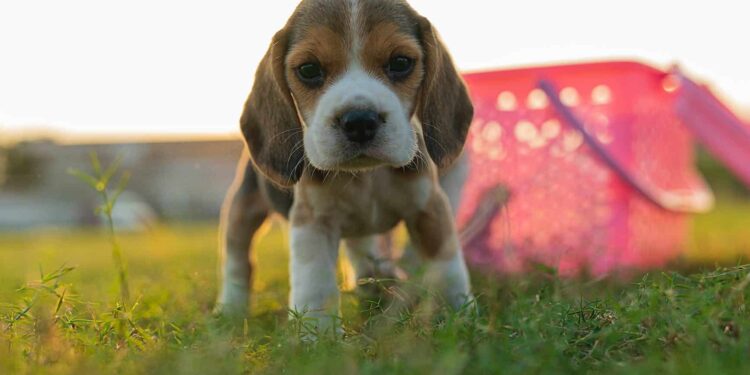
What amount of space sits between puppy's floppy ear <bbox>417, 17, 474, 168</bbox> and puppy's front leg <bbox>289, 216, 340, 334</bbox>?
1.81ft

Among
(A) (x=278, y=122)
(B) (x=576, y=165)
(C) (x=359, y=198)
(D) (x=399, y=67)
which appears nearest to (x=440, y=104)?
(D) (x=399, y=67)

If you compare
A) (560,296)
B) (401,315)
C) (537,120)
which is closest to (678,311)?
(560,296)

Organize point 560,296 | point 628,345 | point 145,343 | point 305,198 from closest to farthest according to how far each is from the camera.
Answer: point 628,345 < point 145,343 < point 560,296 < point 305,198

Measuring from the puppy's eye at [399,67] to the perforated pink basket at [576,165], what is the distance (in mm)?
1908

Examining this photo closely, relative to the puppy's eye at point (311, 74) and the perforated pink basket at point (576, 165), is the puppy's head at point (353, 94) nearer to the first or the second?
the puppy's eye at point (311, 74)

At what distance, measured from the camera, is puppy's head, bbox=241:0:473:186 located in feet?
8.53

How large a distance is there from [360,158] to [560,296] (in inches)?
32.8

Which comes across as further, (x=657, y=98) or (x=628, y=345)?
(x=657, y=98)

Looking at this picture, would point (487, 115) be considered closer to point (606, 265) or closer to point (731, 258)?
point (606, 265)

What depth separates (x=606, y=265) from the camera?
4.59 metres

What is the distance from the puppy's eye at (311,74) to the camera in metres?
2.81

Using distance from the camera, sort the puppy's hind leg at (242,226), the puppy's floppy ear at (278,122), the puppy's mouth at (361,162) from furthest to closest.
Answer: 1. the puppy's hind leg at (242,226)
2. the puppy's floppy ear at (278,122)
3. the puppy's mouth at (361,162)

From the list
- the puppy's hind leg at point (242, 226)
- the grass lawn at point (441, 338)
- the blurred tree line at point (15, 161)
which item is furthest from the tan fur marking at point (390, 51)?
the blurred tree line at point (15, 161)

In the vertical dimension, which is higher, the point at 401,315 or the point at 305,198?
the point at 305,198
